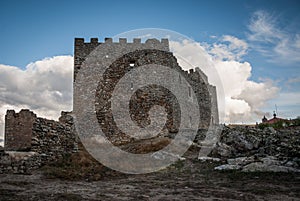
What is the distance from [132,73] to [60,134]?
A: 933cm

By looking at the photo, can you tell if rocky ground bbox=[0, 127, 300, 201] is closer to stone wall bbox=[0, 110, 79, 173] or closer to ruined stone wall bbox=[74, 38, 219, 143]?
stone wall bbox=[0, 110, 79, 173]

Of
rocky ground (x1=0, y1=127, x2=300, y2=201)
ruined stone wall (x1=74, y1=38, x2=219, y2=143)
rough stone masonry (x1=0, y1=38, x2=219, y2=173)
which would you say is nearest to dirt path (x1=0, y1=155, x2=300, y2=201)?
rocky ground (x1=0, y1=127, x2=300, y2=201)

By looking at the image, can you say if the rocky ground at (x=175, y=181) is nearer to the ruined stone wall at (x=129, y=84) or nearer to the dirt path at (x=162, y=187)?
the dirt path at (x=162, y=187)

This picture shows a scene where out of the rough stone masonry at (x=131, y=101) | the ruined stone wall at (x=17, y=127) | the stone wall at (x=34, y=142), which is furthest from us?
the rough stone masonry at (x=131, y=101)

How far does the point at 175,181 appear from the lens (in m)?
8.56

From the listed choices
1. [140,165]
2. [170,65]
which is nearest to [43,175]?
[140,165]

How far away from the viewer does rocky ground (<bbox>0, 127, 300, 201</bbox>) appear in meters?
6.33

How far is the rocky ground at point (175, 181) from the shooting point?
20.8 ft

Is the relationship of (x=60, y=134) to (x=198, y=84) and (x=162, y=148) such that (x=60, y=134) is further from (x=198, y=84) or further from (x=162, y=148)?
(x=198, y=84)

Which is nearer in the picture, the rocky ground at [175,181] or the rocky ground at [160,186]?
the rocky ground at [160,186]

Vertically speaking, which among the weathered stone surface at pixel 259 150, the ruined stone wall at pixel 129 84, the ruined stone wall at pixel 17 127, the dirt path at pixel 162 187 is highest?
the ruined stone wall at pixel 129 84

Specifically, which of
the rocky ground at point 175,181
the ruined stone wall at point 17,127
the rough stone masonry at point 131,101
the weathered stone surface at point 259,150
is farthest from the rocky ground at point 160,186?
the rough stone masonry at point 131,101

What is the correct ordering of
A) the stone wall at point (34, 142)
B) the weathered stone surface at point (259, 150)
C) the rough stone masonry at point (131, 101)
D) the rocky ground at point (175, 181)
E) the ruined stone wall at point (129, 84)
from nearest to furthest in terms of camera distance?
the rocky ground at point (175, 181)
the stone wall at point (34, 142)
the weathered stone surface at point (259, 150)
the rough stone masonry at point (131, 101)
the ruined stone wall at point (129, 84)

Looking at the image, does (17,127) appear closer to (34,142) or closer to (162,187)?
(34,142)
